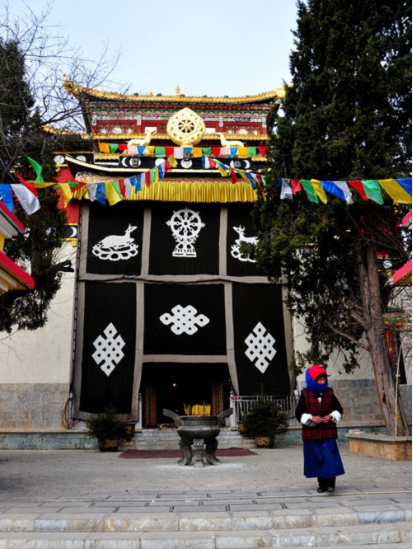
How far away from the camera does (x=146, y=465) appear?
8.98 m

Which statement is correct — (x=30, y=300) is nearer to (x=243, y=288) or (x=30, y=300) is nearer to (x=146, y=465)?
(x=146, y=465)

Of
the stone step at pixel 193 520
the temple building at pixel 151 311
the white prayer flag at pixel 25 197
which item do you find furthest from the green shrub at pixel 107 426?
the stone step at pixel 193 520

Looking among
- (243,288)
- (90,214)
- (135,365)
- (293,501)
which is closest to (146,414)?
(135,365)

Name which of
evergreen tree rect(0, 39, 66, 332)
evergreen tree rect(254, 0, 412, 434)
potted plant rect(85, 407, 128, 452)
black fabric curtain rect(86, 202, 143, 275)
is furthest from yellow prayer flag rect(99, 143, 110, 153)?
potted plant rect(85, 407, 128, 452)

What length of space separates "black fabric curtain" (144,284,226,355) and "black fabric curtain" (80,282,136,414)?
492mm

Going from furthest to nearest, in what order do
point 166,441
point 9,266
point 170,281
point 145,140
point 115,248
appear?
point 145,140, point 115,248, point 170,281, point 166,441, point 9,266

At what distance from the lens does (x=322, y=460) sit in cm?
521

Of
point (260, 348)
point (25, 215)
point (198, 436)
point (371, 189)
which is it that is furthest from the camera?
point (260, 348)

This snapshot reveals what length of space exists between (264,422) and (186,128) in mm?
8790

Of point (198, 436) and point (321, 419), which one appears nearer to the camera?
point (321, 419)

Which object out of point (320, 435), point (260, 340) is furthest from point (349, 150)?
point (320, 435)

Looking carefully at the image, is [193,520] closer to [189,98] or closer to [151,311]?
[151,311]

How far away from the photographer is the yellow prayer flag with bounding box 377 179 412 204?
7.75m

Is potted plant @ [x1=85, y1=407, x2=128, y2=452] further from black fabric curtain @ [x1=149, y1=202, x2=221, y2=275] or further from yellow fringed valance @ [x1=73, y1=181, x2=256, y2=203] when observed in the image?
yellow fringed valance @ [x1=73, y1=181, x2=256, y2=203]
